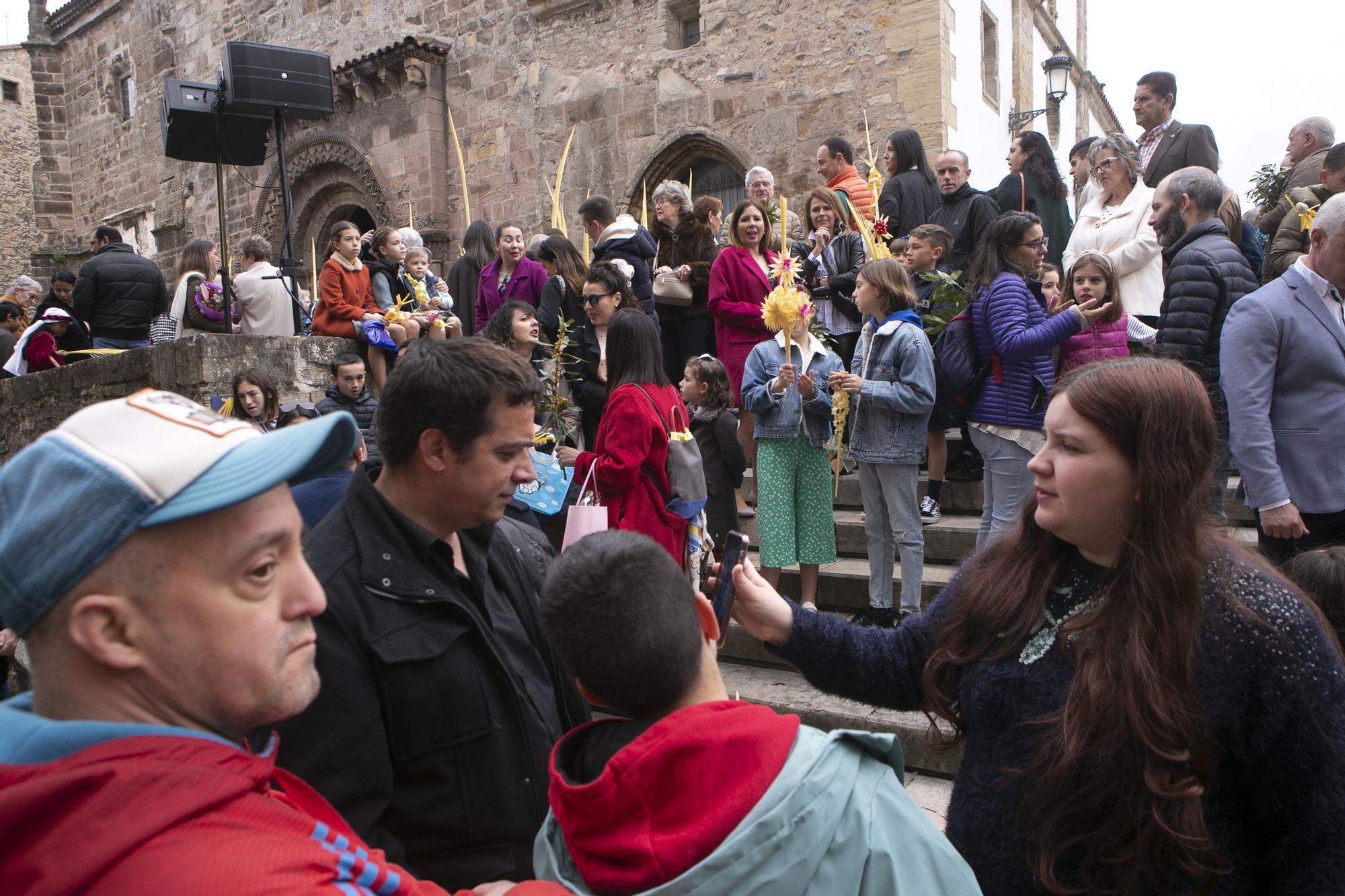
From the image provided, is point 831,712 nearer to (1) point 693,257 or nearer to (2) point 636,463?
(2) point 636,463

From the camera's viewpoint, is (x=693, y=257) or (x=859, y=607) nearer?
(x=859, y=607)

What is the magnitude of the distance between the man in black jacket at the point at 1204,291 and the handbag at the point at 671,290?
10.7 feet

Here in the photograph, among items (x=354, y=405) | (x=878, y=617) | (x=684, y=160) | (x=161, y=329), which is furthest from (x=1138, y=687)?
(x=684, y=160)

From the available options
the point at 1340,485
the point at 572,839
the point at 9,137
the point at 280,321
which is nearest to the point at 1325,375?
the point at 1340,485

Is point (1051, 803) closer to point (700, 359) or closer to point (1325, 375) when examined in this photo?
point (1325, 375)

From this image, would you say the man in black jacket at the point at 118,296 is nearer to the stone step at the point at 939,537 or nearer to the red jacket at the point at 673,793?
the stone step at the point at 939,537

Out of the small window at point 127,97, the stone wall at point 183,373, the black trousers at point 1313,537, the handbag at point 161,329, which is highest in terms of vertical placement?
the small window at point 127,97

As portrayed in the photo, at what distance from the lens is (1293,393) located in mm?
3342

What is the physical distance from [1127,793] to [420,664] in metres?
1.19

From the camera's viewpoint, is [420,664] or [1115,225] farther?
[1115,225]

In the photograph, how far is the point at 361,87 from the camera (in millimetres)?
13734

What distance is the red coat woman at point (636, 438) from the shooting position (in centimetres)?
406

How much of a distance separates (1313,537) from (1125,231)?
2.50 meters

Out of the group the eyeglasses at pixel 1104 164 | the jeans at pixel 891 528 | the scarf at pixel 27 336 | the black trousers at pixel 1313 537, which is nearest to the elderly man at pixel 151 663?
the black trousers at pixel 1313 537
